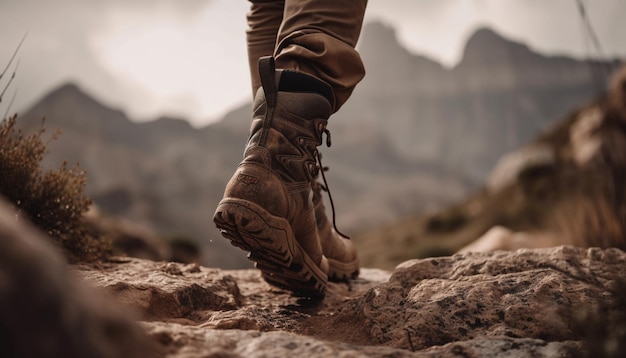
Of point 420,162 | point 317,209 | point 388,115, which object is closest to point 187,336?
point 317,209

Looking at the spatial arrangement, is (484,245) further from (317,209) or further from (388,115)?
(388,115)

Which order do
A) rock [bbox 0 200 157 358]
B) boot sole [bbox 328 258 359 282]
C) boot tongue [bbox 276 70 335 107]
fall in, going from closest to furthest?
rock [bbox 0 200 157 358]
boot tongue [bbox 276 70 335 107]
boot sole [bbox 328 258 359 282]


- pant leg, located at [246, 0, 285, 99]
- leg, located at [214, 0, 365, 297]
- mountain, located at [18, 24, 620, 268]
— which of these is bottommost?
leg, located at [214, 0, 365, 297]

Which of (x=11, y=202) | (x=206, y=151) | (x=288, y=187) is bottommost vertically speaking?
(x=288, y=187)

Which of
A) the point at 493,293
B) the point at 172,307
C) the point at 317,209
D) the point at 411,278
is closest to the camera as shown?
the point at 493,293

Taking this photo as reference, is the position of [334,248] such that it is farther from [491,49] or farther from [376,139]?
[491,49]

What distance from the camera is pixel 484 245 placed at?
9914 mm

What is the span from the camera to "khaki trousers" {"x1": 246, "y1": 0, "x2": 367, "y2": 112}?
186 cm

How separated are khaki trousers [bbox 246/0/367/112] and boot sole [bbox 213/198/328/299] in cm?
61

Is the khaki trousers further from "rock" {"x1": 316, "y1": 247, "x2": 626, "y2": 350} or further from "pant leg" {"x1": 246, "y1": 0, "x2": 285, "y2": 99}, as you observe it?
"rock" {"x1": 316, "y1": 247, "x2": 626, "y2": 350}

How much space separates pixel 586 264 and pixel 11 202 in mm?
2630

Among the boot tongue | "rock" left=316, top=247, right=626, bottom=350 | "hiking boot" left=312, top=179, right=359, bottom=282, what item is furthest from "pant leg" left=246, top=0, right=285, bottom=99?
"rock" left=316, top=247, right=626, bottom=350

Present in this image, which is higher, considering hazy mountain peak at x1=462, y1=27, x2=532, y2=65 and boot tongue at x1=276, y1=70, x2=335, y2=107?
hazy mountain peak at x1=462, y1=27, x2=532, y2=65

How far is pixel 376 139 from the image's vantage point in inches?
3920
